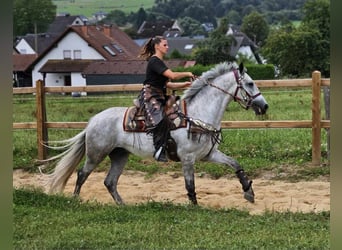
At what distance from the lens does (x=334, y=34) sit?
785 millimetres

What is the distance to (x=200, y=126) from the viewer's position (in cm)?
589

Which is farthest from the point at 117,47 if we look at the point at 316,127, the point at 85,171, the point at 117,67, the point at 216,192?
the point at 85,171

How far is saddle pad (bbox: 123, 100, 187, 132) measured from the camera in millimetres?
5910

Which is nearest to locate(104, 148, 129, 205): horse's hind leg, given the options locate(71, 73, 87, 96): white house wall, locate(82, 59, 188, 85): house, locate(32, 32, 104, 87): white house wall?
locate(82, 59, 188, 85): house

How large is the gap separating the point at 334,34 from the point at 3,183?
0.57 m

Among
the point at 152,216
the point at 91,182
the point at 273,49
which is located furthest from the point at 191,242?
the point at 273,49

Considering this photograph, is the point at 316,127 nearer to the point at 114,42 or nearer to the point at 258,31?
the point at 114,42

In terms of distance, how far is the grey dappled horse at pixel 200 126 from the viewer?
5941 mm

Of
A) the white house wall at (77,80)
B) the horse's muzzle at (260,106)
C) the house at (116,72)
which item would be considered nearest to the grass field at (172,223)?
the horse's muzzle at (260,106)

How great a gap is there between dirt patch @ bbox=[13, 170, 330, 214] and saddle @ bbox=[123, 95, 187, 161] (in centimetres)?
86

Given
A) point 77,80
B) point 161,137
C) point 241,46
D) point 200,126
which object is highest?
point 200,126

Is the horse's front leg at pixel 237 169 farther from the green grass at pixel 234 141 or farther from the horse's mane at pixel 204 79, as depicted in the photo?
the green grass at pixel 234 141

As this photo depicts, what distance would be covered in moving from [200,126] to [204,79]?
0.58 metres

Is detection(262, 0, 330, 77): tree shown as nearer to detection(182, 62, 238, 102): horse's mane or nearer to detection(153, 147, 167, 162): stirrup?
detection(182, 62, 238, 102): horse's mane
